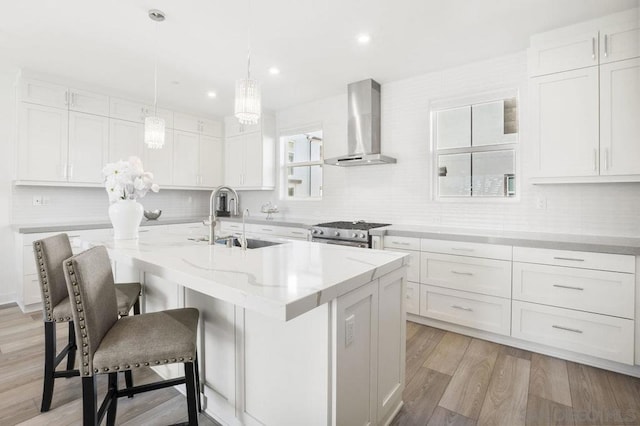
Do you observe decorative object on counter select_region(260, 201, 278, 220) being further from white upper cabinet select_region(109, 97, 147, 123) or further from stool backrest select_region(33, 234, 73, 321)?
stool backrest select_region(33, 234, 73, 321)

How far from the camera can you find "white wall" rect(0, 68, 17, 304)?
3646 mm

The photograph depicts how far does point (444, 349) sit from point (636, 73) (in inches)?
101

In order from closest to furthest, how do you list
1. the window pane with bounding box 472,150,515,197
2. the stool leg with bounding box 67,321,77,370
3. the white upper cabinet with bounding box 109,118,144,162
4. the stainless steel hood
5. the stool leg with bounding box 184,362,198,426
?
the stool leg with bounding box 184,362,198,426, the stool leg with bounding box 67,321,77,370, the window pane with bounding box 472,150,515,197, the stainless steel hood, the white upper cabinet with bounding box 109,118,144,162

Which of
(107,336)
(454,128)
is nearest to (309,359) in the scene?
(107,336)

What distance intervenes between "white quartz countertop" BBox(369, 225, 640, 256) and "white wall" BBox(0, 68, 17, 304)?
4.24m

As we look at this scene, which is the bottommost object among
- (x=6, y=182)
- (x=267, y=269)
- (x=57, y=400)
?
(x=57, y=400)

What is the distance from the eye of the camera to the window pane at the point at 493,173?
128 inches

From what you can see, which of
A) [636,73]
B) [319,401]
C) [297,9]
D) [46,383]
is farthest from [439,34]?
[46,383]

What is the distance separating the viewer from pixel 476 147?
3.42 metres

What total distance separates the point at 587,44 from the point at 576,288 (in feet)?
6.28

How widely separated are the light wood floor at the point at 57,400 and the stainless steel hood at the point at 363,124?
2.91 metres

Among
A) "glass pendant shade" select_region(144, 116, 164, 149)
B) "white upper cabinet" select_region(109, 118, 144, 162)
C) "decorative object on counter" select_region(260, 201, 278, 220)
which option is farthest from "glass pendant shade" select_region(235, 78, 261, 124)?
"white upper cabinet" select_region(109, 118, 144, 162)

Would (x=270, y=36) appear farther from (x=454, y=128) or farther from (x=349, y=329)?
(x=349, y=329)

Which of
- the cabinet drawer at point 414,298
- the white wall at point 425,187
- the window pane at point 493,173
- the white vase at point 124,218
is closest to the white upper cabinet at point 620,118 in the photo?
the white wall at point 425,187
